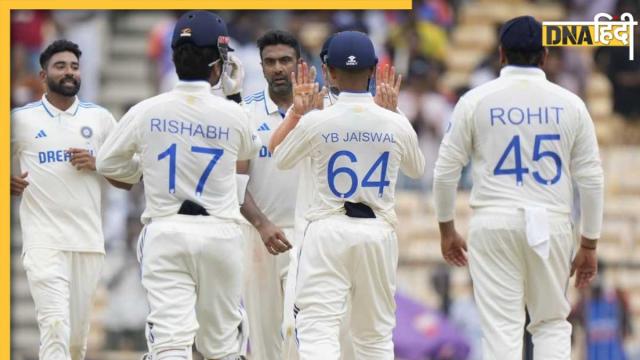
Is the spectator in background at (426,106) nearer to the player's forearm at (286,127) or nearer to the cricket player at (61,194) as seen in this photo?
the cricket player at (61,194)

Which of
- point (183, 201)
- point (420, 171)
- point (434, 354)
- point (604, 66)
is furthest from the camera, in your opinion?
point (604, 66)

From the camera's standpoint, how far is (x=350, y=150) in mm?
9367

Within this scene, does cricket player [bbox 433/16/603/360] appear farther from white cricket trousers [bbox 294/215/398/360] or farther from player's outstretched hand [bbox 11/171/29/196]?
player's outstretched hand [bbox 11/171/29/196]

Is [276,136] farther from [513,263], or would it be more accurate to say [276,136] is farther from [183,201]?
[513,263]

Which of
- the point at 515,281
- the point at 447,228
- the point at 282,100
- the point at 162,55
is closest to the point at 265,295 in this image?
the point at 282,100

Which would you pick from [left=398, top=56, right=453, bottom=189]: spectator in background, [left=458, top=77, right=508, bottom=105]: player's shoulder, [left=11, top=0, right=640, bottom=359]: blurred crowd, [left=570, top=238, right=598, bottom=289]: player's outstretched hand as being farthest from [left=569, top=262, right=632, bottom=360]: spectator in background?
[left=458, top=77, right=508, bottom=105]: player's shoulder

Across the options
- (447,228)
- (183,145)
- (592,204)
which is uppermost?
(183,145)

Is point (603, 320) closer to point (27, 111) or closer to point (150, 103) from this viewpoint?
point (27, 111)

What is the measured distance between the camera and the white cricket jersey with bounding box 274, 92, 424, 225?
369 inches

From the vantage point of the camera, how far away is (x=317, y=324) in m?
9.31

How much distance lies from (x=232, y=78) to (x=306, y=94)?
3.15 feet

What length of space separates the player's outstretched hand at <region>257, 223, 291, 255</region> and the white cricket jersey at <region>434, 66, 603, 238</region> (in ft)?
4.09

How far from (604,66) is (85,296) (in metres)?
8.87

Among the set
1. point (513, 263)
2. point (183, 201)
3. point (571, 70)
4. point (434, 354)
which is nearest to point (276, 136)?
point (183, 201)
